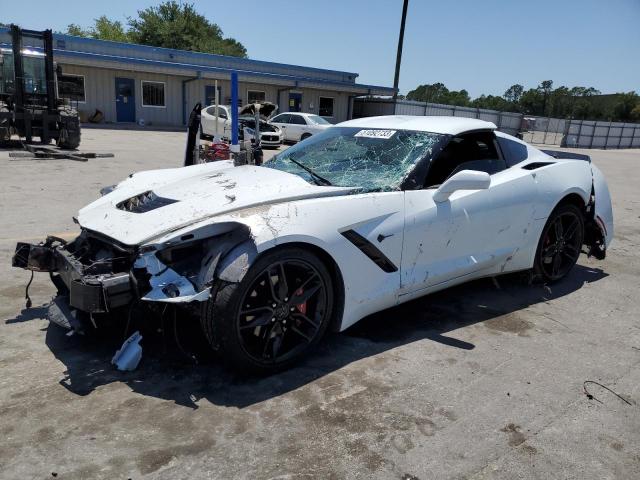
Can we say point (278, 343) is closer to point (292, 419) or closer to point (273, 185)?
point (292, 419)

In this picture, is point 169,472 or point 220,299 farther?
point 220,299

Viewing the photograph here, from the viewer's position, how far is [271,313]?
Answer: 2922 mm

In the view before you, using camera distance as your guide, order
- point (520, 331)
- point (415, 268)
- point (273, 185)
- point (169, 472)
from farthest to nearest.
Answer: point (520, 331)
point (415, 268)
point (273, 185)
point (169, 472)

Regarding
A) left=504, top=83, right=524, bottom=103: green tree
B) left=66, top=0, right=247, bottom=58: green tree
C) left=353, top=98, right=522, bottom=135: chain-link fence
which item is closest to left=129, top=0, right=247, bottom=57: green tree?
left=66, top=0, right=247, bottom=58: green tree

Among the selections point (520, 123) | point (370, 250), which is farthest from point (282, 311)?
point (520, 123)

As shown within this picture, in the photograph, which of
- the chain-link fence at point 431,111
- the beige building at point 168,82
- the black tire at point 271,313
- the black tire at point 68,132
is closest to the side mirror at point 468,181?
the black tire at point 271,313

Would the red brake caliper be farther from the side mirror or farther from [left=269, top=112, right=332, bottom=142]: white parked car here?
[left=269, top=112, right=332, bottom=142]: white parked car

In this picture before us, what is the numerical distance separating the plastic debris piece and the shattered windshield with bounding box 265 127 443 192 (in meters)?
1.52

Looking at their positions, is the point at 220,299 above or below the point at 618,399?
above

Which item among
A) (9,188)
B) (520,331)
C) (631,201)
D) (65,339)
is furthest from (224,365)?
(631,201)

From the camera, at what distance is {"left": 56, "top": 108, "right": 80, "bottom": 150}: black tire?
14008 mm

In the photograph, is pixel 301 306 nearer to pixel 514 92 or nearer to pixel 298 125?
pixel 298 125

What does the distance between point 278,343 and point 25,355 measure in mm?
1583

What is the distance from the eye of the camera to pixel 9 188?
8.15m
